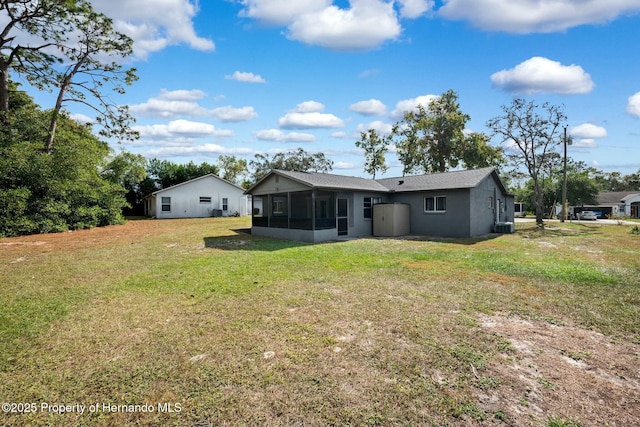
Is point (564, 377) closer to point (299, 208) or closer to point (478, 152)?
point (299, 208)

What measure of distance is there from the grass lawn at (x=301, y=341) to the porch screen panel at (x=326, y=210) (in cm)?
596

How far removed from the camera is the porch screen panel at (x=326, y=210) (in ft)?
46.3

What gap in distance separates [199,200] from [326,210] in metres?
18.9

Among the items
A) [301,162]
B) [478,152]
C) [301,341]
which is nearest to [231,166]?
[301,162]

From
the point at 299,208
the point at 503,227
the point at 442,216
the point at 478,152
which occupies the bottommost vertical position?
the point at 503,227

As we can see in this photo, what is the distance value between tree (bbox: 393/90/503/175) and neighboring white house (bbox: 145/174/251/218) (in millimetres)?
19707

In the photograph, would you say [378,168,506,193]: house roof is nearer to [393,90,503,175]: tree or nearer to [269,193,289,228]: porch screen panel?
[269,193,289,228]: porch screen panel

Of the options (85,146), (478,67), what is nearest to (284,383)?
(478,67)

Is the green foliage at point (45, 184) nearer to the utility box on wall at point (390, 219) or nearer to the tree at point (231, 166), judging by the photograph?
the utility box on wall at point (390, 219)

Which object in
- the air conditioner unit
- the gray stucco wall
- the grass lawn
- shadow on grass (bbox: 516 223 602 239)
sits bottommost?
the grass lawn

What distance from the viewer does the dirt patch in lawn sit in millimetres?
2543

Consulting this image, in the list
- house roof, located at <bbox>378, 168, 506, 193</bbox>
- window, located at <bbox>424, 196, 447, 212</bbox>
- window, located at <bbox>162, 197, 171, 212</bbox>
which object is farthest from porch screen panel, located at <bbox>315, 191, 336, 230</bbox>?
window, located at <bbox>162, 197, 171, 212</bbox>

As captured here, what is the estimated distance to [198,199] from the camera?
30297 mm

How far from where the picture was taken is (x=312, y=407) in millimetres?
2629
